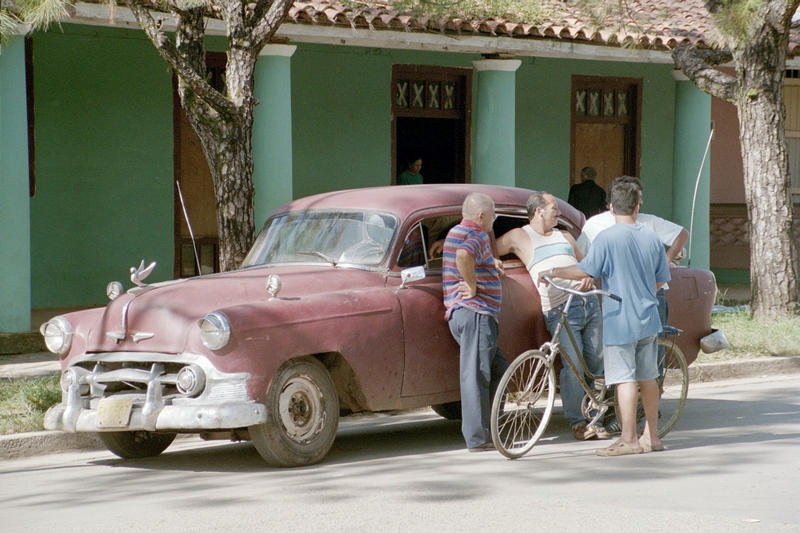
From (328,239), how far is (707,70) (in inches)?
287

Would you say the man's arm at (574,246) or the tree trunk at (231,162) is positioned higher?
the tree trunk at (231,162)

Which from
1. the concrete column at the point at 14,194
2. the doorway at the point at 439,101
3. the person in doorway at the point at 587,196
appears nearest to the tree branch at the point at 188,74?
the concrete column at the point at 14,194

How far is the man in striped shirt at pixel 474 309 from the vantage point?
25.3 ft

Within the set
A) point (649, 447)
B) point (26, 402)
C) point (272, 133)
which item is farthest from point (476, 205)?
point (272, 133)

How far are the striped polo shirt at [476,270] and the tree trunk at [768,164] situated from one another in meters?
6.33

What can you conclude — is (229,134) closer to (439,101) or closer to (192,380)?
(192,380)

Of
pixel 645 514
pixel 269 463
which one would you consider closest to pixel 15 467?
pixel 269 463

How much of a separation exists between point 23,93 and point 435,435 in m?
5.92

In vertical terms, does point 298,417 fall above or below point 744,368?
above

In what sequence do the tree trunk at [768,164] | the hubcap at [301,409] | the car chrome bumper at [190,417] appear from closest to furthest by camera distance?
the car chrome bumper at [190,417], the hubcap at [301,409], the tree trunk at [768,164]

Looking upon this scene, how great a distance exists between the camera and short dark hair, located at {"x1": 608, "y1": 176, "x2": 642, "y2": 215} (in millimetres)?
7559

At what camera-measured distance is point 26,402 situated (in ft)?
29.8

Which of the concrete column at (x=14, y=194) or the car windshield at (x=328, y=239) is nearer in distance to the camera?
the car windshield at (x=328, y=239)

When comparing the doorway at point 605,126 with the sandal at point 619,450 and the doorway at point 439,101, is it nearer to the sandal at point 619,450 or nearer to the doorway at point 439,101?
the doorway at point 439,101
